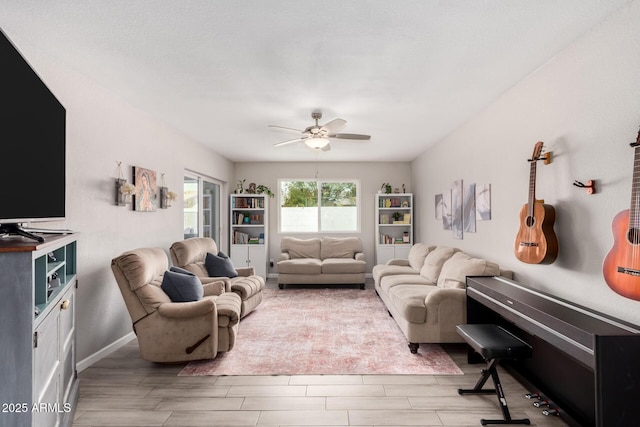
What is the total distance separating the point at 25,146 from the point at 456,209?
4562 mm

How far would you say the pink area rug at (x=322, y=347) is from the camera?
119 inches

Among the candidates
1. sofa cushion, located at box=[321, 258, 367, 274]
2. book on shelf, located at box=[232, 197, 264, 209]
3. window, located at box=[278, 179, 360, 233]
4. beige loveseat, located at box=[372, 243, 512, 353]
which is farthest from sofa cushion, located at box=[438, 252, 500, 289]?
book on shelf, located at box=[232, 197, 264, 209]

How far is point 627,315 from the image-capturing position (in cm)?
198

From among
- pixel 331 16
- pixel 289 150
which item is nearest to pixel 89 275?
pixel 331 16

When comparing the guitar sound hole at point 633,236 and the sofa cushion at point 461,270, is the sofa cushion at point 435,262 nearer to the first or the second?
the sofa cushion at point 461,270

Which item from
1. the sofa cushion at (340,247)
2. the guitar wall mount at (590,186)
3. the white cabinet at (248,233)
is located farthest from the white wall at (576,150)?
the white cabinet at (248,233)

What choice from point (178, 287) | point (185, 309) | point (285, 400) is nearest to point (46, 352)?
point (185, 309)

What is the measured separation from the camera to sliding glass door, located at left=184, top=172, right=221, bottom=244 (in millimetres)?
5508

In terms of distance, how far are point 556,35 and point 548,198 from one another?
3.89 feet

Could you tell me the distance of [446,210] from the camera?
5.23m

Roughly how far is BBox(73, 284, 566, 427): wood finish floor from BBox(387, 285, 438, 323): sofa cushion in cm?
58

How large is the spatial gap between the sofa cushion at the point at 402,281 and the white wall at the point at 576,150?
101 centimetres

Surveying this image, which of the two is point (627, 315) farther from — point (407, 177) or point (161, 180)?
point (407, 177)

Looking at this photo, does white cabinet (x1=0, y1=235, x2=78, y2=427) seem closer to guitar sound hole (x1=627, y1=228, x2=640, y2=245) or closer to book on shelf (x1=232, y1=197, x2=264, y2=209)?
guitar sound hole (x1=627, y1=228, x2=640, y2=245)
